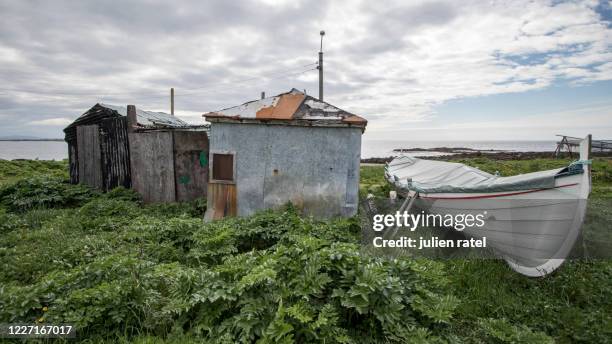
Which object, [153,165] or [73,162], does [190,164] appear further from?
[73,162]

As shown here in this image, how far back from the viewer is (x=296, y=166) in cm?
813

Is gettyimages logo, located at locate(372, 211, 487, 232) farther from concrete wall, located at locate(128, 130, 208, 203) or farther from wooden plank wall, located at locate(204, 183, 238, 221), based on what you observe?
concrete wall, located at locate(128, 130, 208, 203)

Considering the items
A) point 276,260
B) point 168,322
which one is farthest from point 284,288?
point 168,322

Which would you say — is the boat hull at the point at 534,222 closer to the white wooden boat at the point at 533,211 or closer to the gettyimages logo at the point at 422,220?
the white wooden boat at the point at 533,211

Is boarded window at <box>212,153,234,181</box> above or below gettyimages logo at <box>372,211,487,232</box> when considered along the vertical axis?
above

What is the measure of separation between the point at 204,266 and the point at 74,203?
7.56 m

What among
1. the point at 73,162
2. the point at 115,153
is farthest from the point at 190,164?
the point at 73,162

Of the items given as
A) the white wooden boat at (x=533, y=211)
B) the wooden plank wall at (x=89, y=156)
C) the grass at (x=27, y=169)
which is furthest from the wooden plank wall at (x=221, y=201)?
the grass at (x=27, y=169)

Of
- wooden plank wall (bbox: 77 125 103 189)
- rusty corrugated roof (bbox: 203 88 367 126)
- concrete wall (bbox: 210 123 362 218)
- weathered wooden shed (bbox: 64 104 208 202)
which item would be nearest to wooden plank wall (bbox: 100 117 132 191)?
weathered wooden shed (bbox: 64 104 208 202)

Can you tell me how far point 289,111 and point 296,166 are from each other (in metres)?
1.30

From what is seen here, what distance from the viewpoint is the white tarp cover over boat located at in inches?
228

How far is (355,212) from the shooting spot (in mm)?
8234

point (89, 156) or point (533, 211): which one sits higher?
point (89, 156)

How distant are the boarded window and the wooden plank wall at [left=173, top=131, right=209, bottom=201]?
1.99 m
